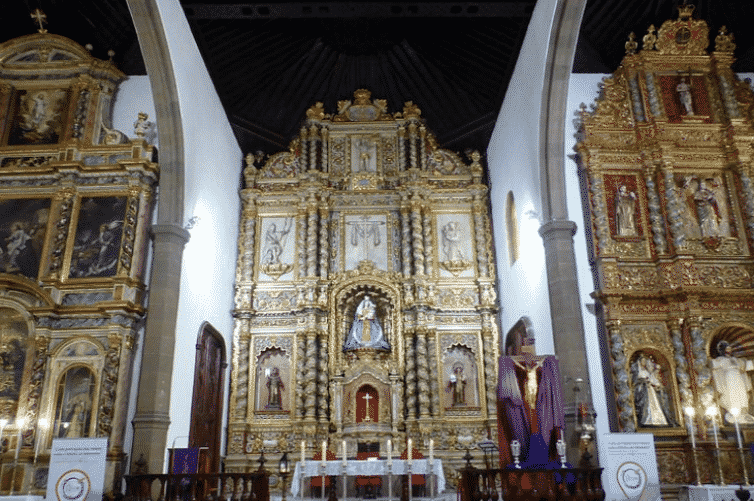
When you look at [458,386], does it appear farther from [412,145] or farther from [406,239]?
[412,145]

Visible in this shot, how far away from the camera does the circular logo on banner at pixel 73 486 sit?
29.7 ft

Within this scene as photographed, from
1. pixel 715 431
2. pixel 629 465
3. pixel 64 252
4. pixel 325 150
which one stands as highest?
pixel 325 150

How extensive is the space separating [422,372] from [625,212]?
19.7 feet

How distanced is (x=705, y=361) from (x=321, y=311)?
8662 mm

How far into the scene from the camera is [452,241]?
17.5 meters

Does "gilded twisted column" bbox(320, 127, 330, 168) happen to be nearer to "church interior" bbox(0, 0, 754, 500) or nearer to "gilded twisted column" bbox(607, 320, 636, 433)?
"church interior" bbox(0, 0, 754, 500)

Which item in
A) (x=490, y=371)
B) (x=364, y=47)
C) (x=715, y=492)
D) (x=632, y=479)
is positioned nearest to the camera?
(x=632, y=479)

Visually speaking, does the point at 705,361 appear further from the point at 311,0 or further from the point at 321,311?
the point at 311,0

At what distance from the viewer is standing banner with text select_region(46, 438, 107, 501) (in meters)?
9.03

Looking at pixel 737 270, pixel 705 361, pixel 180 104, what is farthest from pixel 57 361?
pixel 737 270

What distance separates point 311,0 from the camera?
44.6ft

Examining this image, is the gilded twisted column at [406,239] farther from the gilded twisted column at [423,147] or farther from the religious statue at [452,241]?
the gilded twisted column at [423,147]

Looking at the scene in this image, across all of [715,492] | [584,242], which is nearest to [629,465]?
[715,492]

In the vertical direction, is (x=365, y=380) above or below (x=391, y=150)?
below
